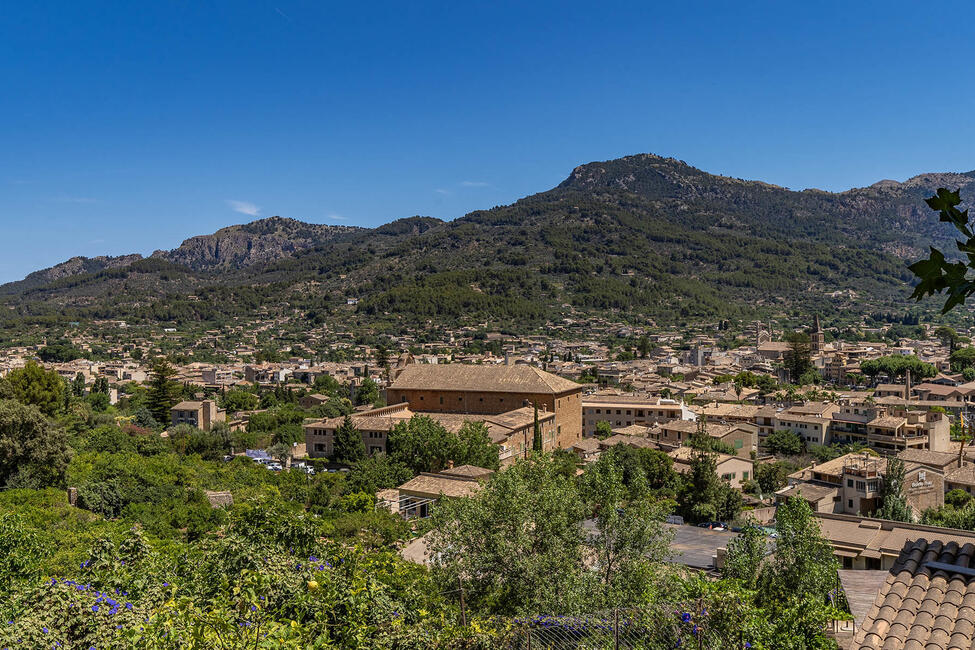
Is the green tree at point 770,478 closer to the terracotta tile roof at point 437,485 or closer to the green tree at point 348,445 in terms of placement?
the terracotta tile roof at point 437,485

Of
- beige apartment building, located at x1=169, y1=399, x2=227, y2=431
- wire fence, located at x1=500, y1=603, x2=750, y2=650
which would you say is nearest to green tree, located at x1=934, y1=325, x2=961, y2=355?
beige apartment building, located at x1=169, y1=399, x2=227, y2=431

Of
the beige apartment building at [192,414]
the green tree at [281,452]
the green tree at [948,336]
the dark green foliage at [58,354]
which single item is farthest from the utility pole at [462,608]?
the dark green foliage at [58,354]

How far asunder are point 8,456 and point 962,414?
51213mm

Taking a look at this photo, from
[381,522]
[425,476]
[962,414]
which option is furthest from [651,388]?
[381,522]

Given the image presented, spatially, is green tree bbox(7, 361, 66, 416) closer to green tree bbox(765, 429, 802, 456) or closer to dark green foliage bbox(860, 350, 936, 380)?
green tree bbox(765, 429, 802, 456)

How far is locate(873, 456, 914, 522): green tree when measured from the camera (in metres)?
22.0

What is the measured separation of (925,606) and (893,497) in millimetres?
21650

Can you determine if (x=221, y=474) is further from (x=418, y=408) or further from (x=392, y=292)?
(x=392, y=292)

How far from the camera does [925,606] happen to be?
389cm

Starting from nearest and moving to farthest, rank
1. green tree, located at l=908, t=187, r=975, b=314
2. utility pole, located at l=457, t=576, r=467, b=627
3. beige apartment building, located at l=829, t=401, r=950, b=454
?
green tree, located at l=908, t=187, r=975, b=314 → utility pole, located at l=457, t=576, r=467, b=627 → beige apartment building, located at l=829, t=401, r=950, b=454

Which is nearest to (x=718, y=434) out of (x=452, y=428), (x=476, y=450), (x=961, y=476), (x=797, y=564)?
(x=961, y=476)

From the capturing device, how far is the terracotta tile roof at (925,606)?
3.65 m

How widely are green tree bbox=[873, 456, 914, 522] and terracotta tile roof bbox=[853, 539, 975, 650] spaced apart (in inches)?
799

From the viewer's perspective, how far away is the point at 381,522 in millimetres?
16609
